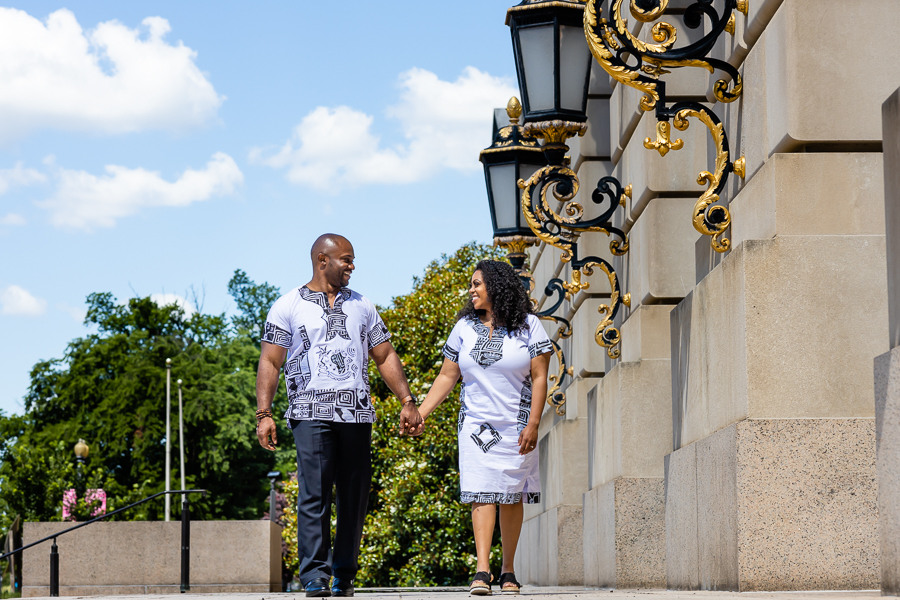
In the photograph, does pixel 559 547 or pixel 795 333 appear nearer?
pixel 795 333

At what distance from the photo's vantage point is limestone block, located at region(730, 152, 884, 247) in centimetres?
527

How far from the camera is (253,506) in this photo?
5175 centimetres

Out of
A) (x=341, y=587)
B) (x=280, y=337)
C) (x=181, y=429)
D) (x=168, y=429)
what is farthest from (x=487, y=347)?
(x=168, y=429)

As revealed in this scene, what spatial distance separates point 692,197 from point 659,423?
62.5 inches

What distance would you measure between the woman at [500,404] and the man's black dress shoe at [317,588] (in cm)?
91

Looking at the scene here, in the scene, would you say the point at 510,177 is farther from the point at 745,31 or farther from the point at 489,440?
the point at 745,31

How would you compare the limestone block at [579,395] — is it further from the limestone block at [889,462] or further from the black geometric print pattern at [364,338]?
the limestone block at [889,462]

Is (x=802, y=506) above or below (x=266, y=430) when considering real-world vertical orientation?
below

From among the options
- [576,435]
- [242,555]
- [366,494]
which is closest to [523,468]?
[366,494]

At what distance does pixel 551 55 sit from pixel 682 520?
13.0 feet

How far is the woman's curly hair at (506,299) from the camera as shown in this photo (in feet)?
23.4

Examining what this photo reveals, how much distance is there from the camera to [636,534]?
8.27 m

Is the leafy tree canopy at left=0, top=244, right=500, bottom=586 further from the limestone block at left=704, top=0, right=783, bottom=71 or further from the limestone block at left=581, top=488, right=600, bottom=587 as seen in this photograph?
the limestone block at left=704, top=0, right=783, bottom=71

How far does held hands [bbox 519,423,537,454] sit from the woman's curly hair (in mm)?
596
